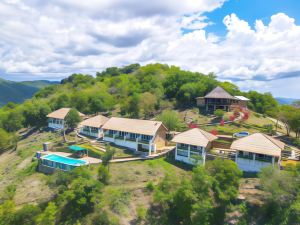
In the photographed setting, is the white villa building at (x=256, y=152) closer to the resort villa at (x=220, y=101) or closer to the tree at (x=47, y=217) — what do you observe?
the resort villa at (x=220, y=101)

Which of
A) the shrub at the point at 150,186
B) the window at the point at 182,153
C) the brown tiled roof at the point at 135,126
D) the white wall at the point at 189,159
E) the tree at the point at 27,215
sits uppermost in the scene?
the brown tiled roof at the point at 135,126

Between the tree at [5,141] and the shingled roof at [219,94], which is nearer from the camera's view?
the tree at [5,141]

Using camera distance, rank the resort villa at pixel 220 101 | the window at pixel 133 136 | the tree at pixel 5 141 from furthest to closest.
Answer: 1. the resort villa at pixel 220 101
2. the tree at pixel 5 141
3. the window at pixel 133 136

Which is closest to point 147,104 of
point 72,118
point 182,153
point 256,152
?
point 72,118

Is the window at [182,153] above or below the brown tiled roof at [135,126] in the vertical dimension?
below

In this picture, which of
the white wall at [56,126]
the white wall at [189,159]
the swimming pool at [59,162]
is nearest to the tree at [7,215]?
the swimming pool at [59,162]

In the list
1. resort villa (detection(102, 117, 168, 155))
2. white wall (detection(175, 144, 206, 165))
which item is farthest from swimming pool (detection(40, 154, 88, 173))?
white wall (detection(175, 144, 206, 165))

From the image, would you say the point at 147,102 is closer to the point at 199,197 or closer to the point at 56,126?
the point at 56,126

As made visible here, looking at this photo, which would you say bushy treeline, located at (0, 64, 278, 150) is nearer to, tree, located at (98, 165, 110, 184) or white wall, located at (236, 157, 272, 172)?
tree, located at (98, 165, 110, 184)
